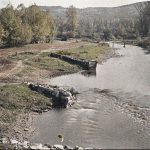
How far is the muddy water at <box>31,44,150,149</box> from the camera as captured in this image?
37.1 metres

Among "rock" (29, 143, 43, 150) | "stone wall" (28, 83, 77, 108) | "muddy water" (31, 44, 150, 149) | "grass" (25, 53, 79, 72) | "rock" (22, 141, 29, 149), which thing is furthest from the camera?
"grass" (25, 53, 79, 72)

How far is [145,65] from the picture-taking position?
88.6m

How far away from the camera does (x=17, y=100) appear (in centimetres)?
4922

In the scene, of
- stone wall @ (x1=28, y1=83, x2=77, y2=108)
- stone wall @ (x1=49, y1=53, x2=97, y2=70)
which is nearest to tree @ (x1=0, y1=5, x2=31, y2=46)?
stone wall @ (x1=49, y1=53, x2=97, y2=70)

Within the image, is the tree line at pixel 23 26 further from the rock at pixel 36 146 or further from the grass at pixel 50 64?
the rock at pixel 36 146

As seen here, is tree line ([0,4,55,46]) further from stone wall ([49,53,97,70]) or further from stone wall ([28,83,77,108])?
stone wall ([28,83,77,108])

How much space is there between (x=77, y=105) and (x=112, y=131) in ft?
37.8

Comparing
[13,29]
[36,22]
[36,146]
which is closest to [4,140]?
[36,146]

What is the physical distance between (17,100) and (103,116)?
11569 mm

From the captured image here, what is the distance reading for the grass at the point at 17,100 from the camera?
45781 millimetres

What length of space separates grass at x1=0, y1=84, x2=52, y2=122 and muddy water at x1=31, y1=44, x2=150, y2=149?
289 centimetres

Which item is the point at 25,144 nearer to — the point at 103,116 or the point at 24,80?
the point at 103,116

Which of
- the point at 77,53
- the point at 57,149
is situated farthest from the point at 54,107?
A: the point at 77,53

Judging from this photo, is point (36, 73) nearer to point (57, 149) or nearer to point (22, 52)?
point (22, 52)
